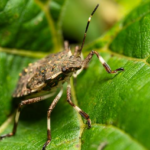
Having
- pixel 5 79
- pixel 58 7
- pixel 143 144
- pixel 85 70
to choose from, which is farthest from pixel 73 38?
pixel 143 144

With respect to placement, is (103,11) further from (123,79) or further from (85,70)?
(123,79)

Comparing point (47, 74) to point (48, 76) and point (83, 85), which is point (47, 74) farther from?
point (83, 85)

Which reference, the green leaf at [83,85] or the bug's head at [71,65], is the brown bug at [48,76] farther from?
the green leaf at [83,85]

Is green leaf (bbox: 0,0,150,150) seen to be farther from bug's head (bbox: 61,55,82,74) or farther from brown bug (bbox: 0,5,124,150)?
bug's head (bbox: 61,55,82,74)

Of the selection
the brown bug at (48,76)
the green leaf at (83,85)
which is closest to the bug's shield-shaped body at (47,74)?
the brown bug at (48,76)

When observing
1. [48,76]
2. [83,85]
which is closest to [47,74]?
[48,76]

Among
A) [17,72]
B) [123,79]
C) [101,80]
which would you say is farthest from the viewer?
[17,72]

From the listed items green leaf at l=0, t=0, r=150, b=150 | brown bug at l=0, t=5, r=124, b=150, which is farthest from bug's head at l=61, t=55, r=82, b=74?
green leaf at l=0, t=0, r=150, b=150
